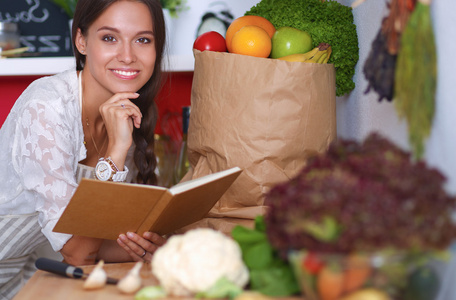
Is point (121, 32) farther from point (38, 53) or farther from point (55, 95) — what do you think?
point (38, 53)

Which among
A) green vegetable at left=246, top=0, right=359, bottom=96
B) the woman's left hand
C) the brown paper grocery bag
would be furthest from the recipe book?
green vegetable at left=246, top=0, right=359, bottom=96

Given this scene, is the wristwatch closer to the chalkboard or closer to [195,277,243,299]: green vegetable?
[195,277,243,299]: green vegetable

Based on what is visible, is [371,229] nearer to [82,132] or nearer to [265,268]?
[265,268]

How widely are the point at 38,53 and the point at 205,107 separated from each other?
1312 mm

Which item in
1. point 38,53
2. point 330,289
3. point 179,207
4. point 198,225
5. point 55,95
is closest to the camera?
point 330,289

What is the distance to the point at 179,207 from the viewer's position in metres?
1.05

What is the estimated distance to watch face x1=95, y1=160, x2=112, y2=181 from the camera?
1.40 metres

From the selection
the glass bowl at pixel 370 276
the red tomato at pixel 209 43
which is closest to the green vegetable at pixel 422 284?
the glass bowl at pixel 370 276

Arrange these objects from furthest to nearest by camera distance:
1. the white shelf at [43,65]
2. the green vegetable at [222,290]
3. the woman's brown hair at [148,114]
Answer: the white shelf at [43,65], the woman's brown hair at [148,114], the green vegetable at [222,290]

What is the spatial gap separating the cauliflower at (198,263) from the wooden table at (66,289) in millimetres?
85

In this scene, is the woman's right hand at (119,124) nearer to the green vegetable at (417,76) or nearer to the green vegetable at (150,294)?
the green vegetable at (150,294)

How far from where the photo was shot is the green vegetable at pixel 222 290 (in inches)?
28.1

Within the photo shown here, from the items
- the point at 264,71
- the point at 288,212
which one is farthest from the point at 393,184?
the point at 264,71

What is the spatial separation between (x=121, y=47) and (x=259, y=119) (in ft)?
1.74
